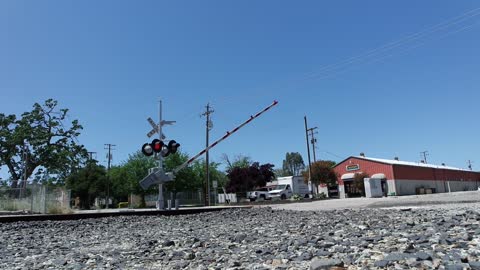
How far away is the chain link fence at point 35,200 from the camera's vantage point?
19625 mm

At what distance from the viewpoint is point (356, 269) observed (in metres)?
3.97

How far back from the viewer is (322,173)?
5019 centimetres

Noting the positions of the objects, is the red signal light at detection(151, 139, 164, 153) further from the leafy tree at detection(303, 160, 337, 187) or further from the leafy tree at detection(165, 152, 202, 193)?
the leafy tree at detection(303, 160, 337, 187)

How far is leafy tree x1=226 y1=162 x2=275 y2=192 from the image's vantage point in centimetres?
5181

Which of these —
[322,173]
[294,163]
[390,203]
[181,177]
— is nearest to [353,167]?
[322,173]

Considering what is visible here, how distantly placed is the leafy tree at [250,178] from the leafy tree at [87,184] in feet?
57.5

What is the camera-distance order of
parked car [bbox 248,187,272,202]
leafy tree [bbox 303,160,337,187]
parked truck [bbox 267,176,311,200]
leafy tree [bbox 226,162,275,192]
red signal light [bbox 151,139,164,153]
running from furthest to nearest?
leafy tree [bbox 226,162,275,192], leafy tree [bbox 303,160,337,187], parked truck [bbox 267,176,311,200], parked car [bbox 248,187,272,202], red signal light [bbox 151,139,164,153]

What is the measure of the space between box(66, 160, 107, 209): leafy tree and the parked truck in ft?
75.3

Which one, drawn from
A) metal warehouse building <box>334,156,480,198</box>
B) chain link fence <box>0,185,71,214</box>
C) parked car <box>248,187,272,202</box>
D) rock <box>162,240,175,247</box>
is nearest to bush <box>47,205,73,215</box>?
chain link fence <box>0,185,71,214</box>

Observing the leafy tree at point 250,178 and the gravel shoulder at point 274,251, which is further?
the leafy tree at point 250,178

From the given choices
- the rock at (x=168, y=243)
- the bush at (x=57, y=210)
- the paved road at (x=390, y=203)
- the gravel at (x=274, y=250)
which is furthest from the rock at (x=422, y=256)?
the bush at (x=57, y=210)

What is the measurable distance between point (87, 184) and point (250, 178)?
21570 mm

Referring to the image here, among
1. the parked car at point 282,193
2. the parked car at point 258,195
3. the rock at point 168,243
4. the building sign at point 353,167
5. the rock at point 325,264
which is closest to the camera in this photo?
the rock at point 325,264

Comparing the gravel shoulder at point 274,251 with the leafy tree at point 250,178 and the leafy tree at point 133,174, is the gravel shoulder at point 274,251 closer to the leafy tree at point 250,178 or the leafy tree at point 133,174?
the leafy tree at point 133,174
